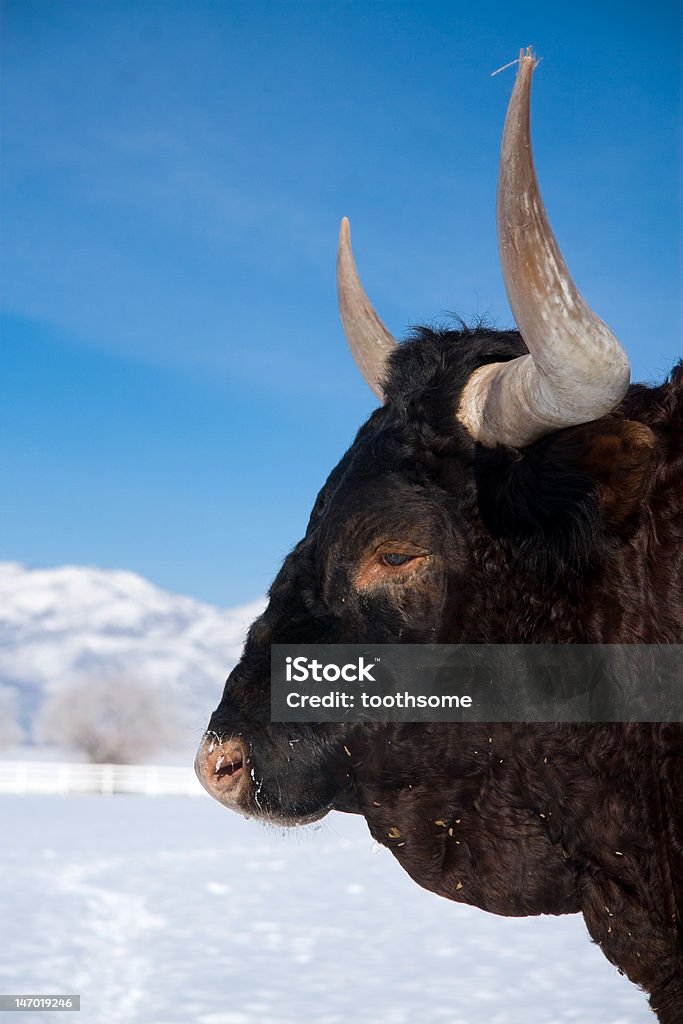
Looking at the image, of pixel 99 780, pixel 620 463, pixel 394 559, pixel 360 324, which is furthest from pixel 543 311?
pixel 99 780

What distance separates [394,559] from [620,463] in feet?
2.30

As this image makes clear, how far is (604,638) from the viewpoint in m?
2.79

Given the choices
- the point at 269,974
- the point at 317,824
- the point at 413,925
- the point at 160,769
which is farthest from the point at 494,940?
the point at 160,769

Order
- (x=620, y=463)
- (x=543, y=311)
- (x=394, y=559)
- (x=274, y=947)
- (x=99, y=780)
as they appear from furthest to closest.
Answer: (x=99, y=780) → (x=274, y=947) → (x=394, y=559) → (x=620, y=463) → (x=543, y=311)

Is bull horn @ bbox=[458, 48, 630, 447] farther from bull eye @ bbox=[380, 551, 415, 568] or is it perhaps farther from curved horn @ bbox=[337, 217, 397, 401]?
curved horn @ bbox=[337, 217, 397, 401]

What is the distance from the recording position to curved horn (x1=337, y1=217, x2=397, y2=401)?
3.98 m

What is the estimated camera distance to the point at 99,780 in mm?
27281

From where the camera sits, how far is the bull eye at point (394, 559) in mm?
2910

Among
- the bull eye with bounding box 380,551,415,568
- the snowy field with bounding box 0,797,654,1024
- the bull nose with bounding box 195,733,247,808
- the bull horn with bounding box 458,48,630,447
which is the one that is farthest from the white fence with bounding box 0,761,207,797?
the bull horn with bounding box 458,48,630,447

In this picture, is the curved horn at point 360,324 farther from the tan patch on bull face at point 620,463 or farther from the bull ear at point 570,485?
the tan patch on bull face at point 620,463

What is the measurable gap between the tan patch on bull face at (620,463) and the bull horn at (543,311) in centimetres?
14

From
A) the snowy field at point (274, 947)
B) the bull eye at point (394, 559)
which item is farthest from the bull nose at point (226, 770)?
the bull eye at point (394, 559)

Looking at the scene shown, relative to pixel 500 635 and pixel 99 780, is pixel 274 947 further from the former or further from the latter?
pixel 99 780

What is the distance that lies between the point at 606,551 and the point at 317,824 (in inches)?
52.6
